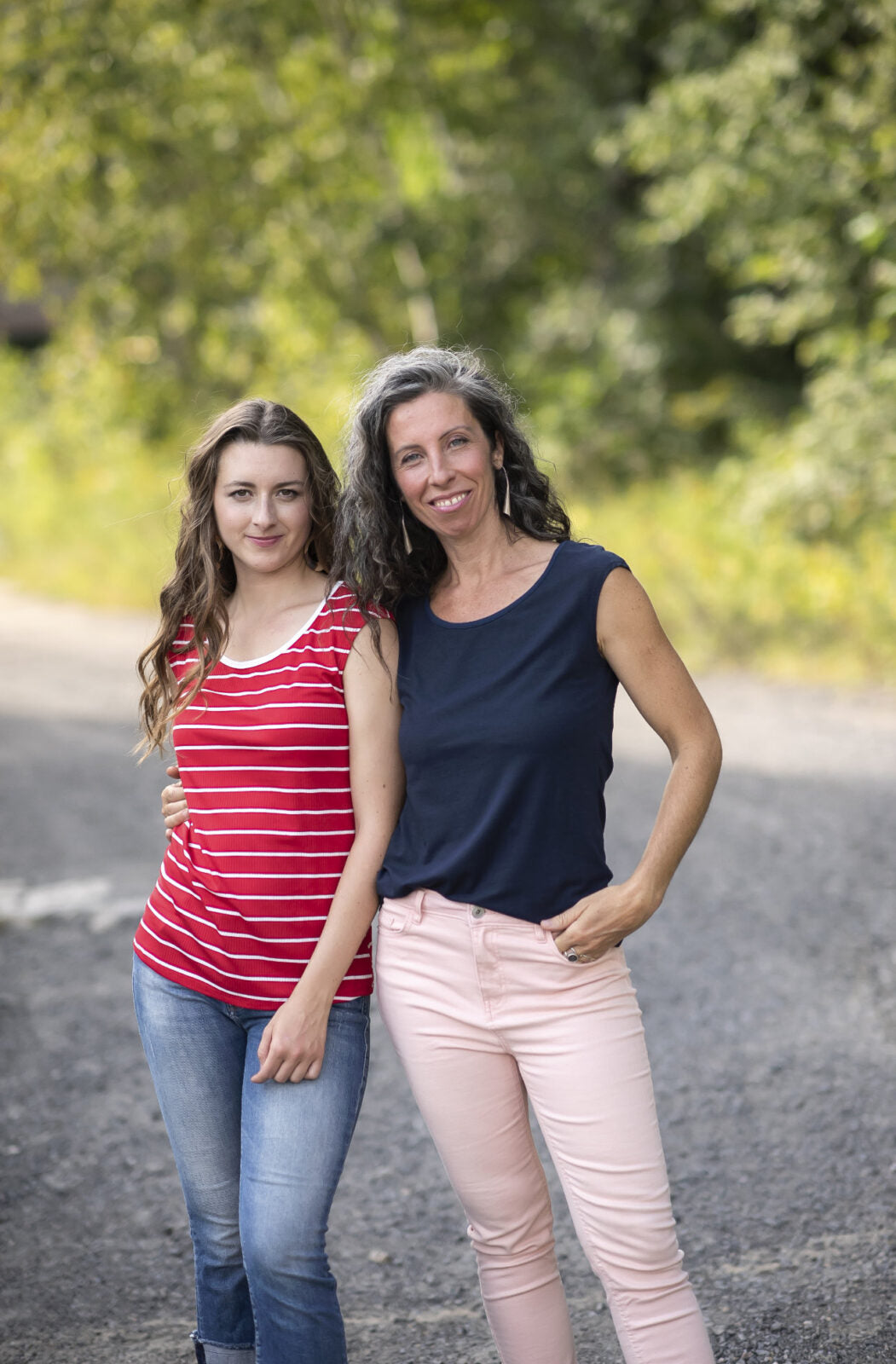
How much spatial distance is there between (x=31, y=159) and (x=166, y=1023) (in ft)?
41.4

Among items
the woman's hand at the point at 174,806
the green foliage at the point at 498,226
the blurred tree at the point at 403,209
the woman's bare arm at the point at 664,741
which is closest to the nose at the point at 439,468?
the woman's bare arm at the point at 664,741

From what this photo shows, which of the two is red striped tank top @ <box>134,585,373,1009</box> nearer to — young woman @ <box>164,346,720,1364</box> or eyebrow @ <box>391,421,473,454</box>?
young woman @ <box>164,346,720,1364</box>

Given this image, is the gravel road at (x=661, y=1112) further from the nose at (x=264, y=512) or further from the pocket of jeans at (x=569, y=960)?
the nose at (x=264, y=512)

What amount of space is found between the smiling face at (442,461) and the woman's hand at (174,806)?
0.63 meters

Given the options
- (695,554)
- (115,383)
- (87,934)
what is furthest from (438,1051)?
(115,383)

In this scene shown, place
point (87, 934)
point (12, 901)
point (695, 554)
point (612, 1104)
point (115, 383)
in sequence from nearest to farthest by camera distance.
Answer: point (612, 1104), point (87, 934), point (12, 901), point (695, 554), point (115, 383)

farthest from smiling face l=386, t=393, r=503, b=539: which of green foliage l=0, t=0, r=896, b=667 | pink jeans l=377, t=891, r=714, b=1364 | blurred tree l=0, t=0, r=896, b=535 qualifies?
blurred tree l=0, t=0, r=896, b=535

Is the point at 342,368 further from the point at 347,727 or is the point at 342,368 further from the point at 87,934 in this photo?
the point at 347,727

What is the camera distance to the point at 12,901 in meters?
5.85

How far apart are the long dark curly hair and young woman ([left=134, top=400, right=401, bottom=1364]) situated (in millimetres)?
72

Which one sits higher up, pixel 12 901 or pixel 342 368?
pixel 342 368

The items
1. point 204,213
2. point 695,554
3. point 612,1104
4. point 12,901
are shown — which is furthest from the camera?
point 204,213

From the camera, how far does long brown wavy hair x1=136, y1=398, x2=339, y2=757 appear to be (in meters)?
2.21

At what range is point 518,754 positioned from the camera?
6.59 ft
